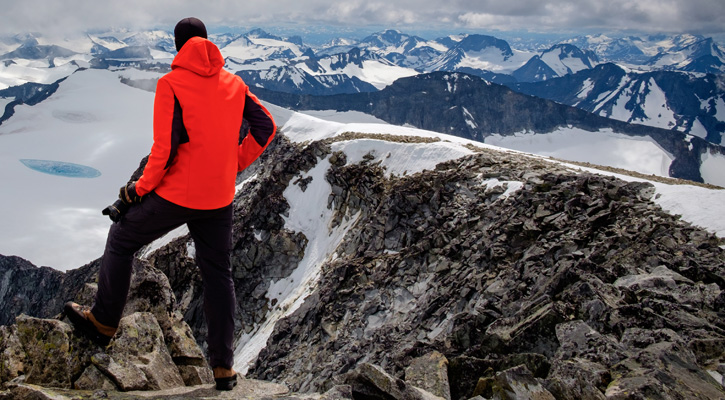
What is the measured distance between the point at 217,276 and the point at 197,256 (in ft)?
1.22

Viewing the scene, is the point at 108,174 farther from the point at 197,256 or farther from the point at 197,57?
the point at 197,57

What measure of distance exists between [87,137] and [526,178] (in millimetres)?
118665

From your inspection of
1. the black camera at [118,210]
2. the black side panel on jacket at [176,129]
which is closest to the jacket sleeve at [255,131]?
→ the black side panel on jacket at [176,129]

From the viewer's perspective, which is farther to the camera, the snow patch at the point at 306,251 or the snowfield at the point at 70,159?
the snowfield at the point at 70,159

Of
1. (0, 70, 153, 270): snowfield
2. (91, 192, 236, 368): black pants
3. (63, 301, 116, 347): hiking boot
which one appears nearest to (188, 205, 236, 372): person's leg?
(91, 192, 236, 368): black pants

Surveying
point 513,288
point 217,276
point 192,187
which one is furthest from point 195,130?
point 513,288

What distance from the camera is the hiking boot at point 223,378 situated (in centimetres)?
559

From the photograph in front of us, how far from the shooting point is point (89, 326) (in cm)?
559

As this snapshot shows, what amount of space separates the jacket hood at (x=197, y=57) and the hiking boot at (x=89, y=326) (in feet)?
10.7

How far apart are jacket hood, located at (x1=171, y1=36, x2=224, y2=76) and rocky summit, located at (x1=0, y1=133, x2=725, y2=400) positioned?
3.63 metres

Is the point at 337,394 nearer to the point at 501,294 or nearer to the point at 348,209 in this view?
the point at 501,294

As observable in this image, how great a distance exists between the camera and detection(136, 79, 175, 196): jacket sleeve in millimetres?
4922

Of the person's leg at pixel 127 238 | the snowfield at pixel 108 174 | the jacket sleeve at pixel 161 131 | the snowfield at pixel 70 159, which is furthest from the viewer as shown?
the snowfield at pixel 70 159

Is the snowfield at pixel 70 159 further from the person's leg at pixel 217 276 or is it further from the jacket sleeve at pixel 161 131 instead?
the jacket sleeve at pixel 161 131
